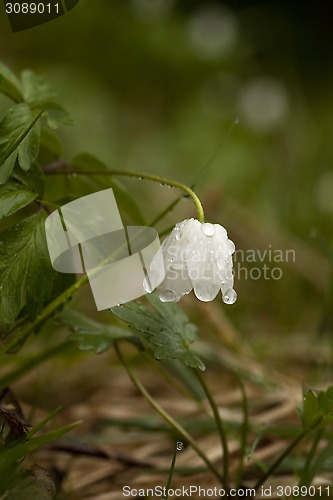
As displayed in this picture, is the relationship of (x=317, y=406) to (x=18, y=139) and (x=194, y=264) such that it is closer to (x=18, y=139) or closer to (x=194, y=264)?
(x=194, y=264)

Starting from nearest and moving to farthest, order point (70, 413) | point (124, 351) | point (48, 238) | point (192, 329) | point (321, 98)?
1. point (48, 238)
2. point (192, 329)
3. point (70, 413)
4. point (124, 351)
5. point (321, 98)

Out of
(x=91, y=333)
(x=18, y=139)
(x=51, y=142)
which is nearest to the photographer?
(x=18, y=139)

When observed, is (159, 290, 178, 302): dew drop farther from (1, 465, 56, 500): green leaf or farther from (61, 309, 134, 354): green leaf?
(1, 465, 56, 500): green leaf

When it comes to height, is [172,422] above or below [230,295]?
below

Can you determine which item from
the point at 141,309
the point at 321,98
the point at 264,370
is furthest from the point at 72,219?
the point at 321,98

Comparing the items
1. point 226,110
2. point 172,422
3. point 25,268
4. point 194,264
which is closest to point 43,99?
point 25,268

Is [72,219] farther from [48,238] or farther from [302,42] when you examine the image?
[302,42]
